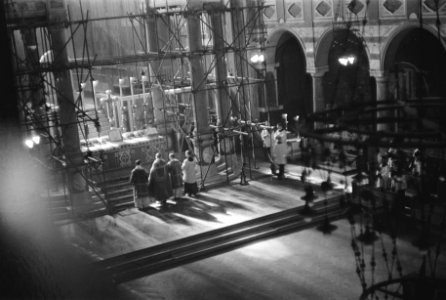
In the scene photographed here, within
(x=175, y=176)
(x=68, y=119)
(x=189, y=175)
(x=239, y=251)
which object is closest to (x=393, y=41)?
(x=189, y=175)

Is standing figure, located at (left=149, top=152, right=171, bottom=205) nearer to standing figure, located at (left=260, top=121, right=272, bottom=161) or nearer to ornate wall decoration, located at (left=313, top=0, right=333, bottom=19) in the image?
standing figure, located at (left=260, top=121, right=272, bottom=161)

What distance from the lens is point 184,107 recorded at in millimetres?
24047

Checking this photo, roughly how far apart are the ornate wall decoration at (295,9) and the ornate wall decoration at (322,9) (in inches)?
27.3

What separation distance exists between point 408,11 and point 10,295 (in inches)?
525

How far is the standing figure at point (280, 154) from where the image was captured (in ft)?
64.6

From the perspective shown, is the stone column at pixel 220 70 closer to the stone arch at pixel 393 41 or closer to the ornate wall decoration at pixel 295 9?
the ornate wall decoration at pixel 295 9

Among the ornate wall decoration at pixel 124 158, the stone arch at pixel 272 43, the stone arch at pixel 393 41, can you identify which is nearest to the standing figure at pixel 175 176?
the ornate wall decoration at pixel 124 158

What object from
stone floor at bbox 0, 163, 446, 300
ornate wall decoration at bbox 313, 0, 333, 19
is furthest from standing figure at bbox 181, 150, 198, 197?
ornate wall decoration at bbox 313, 0, 333, 19

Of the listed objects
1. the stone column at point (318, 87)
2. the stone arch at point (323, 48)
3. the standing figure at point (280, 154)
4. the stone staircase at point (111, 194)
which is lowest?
the stone staircase at point (111, 194)

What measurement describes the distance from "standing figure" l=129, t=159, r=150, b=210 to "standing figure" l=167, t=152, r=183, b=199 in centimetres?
75

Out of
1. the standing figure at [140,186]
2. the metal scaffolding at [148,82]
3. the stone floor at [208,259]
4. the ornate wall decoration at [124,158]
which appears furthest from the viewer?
the ornate wall decoration at [124,158]

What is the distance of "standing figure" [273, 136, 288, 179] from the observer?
776 inches

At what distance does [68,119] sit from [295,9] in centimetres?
870

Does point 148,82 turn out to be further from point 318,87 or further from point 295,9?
point 318,87
